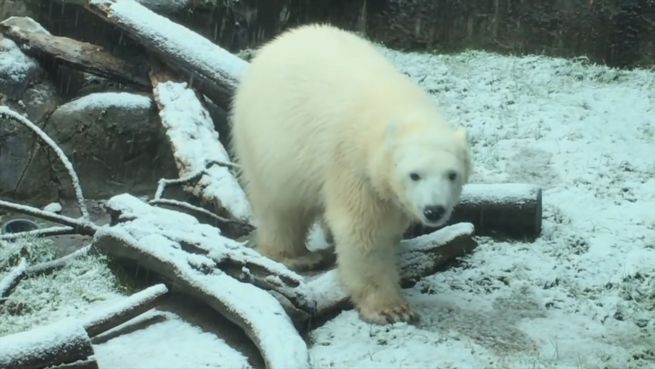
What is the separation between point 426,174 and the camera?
5305 millimetres

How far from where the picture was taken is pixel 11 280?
5.89 meters

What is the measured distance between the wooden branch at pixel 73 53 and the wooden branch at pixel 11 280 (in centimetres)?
386

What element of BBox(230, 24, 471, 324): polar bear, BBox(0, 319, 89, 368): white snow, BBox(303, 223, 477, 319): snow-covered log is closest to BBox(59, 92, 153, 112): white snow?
BBox(230, 24, 471, 324): polar bear

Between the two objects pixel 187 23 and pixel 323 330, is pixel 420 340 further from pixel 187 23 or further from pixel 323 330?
pixel 187 23

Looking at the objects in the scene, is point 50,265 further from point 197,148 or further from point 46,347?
point 197,148

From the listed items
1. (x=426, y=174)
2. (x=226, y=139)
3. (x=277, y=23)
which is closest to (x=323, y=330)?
(x=426, y=174)

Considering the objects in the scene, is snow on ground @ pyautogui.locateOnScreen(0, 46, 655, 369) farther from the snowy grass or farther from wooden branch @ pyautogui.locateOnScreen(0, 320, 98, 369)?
wooden branch @ pyautogui.locateOnScreen(0, 320, 98, 369)

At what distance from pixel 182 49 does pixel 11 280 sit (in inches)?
144

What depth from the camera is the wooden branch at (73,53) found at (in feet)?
31.0

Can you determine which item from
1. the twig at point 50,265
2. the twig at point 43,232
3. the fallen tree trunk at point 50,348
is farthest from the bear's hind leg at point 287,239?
the fallen tree trunk at point 50,348

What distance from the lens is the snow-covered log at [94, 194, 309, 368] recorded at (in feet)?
16.4

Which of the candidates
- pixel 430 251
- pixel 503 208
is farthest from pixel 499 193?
pixel 430 251

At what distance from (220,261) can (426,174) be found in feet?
4.68

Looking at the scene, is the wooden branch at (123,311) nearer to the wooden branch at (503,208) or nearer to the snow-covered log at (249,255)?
the snow-covered log at (249,255)
